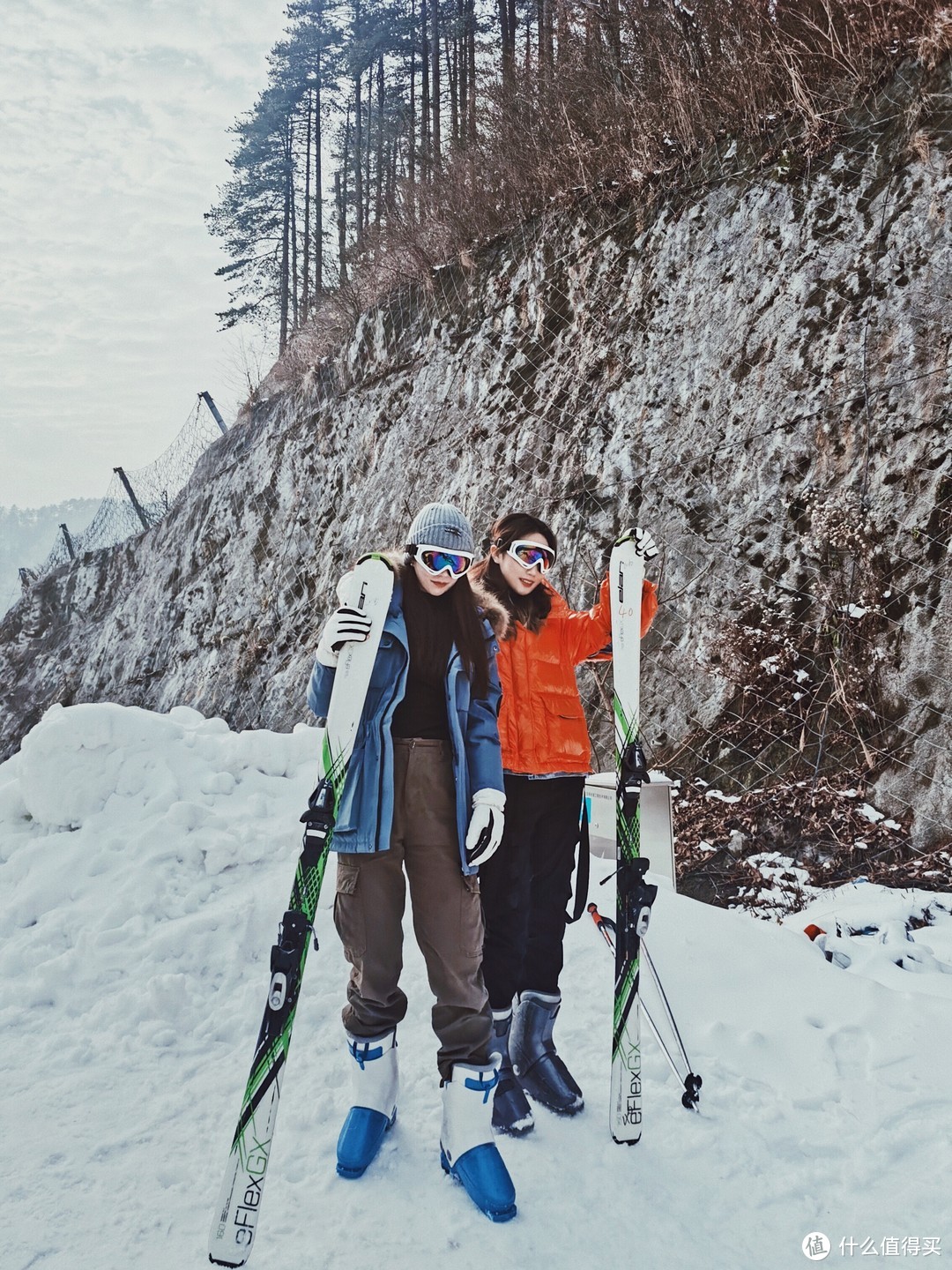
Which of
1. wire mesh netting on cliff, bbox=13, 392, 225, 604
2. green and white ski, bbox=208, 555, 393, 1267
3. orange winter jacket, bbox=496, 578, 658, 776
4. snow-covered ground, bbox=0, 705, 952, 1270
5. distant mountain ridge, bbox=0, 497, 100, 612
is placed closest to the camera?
green and white ski, bbox=208, 555, 393, 1267

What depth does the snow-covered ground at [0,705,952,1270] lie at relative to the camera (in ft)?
6.25

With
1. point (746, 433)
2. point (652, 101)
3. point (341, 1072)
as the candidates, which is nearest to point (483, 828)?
point (341, 1072)

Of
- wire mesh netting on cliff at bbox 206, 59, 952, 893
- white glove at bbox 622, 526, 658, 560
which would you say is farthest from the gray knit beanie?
wire mesh netting on cliff at bbox 206, 59, 952, 893

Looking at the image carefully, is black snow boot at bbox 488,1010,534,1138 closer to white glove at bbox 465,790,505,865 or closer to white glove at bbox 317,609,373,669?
white glove at bbox 465,790,505,865

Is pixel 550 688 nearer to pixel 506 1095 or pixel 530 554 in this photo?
pixel 530 554

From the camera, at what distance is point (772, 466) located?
5.53 meters

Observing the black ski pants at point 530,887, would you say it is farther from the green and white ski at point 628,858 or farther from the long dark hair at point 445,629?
the long dark hair at point 445,629

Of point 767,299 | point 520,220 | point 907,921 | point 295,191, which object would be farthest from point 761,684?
point 295,191

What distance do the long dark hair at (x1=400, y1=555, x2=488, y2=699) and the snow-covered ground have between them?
139 centimetres

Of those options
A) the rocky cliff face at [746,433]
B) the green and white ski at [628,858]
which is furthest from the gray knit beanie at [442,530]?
the rocky cliff face at [746,433]

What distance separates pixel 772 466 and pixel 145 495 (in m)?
15.9

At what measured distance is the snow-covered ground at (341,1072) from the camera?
1.91 m

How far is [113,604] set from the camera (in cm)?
1694
